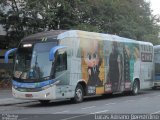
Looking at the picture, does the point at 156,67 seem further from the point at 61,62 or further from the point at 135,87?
the point at 61,62

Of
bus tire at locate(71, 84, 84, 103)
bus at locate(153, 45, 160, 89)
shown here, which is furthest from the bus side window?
bus at locate(153, 45, 160, 89)

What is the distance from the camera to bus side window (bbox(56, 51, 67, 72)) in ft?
72.9

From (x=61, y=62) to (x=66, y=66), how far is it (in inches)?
17.2

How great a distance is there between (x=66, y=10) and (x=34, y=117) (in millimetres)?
21314

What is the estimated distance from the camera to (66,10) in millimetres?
37000

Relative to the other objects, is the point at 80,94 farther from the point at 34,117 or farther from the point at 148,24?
the point at 148,24

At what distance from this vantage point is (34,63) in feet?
72.6

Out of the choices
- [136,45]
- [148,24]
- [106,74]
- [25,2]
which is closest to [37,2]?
[25,2]

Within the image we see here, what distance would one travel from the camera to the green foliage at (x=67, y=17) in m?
36.1

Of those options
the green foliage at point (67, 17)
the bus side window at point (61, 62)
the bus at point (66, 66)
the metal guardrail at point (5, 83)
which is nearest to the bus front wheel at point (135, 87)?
the bus at point (66, 66)

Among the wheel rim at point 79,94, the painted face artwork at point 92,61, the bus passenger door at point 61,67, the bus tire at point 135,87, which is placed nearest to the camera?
the bus passenger door at point 61,67

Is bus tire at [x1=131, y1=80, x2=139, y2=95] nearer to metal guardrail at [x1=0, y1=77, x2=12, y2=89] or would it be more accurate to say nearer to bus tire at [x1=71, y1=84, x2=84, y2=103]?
bus tire at [x1=71, y1=84, x2=84, y2=103]

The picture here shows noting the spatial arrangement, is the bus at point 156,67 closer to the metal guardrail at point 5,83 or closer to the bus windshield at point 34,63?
the metal guardrail at point 5,83

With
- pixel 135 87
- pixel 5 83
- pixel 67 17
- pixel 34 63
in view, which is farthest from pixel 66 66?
pixel 67 17
